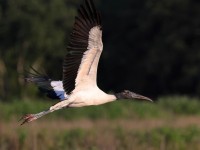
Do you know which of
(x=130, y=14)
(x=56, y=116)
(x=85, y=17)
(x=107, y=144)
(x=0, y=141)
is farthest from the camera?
(x=130, y=14)

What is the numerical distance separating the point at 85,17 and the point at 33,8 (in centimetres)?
3441

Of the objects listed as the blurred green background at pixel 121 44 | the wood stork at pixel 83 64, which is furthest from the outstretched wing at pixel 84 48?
the blurred green background at pixel 121 44

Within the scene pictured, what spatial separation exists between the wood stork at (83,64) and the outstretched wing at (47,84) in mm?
169

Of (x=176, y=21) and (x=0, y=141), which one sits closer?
(x=0, y=141)

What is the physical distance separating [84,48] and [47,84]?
2.25m

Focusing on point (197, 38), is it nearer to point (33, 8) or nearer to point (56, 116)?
point (33, 8)

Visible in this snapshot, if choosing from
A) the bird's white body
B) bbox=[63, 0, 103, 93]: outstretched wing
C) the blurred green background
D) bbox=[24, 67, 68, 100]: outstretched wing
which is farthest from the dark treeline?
bbox=[63, 0, 103, 93]: outstretched wing

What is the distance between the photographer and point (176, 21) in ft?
148

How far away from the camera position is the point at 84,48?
10.6 m

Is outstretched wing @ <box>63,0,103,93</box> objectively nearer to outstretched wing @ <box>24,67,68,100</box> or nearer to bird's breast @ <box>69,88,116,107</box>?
bird's breast @ <box>69,88,116,107</box>

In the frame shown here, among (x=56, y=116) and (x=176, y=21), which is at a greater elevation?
(x=56, y=116)

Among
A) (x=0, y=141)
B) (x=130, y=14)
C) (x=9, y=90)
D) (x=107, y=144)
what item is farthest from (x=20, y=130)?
(x=130, y=14)

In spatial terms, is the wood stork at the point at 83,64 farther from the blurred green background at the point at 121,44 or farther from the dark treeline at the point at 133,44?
the dark treeline at the point at 133,44

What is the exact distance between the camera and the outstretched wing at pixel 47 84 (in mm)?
12251
